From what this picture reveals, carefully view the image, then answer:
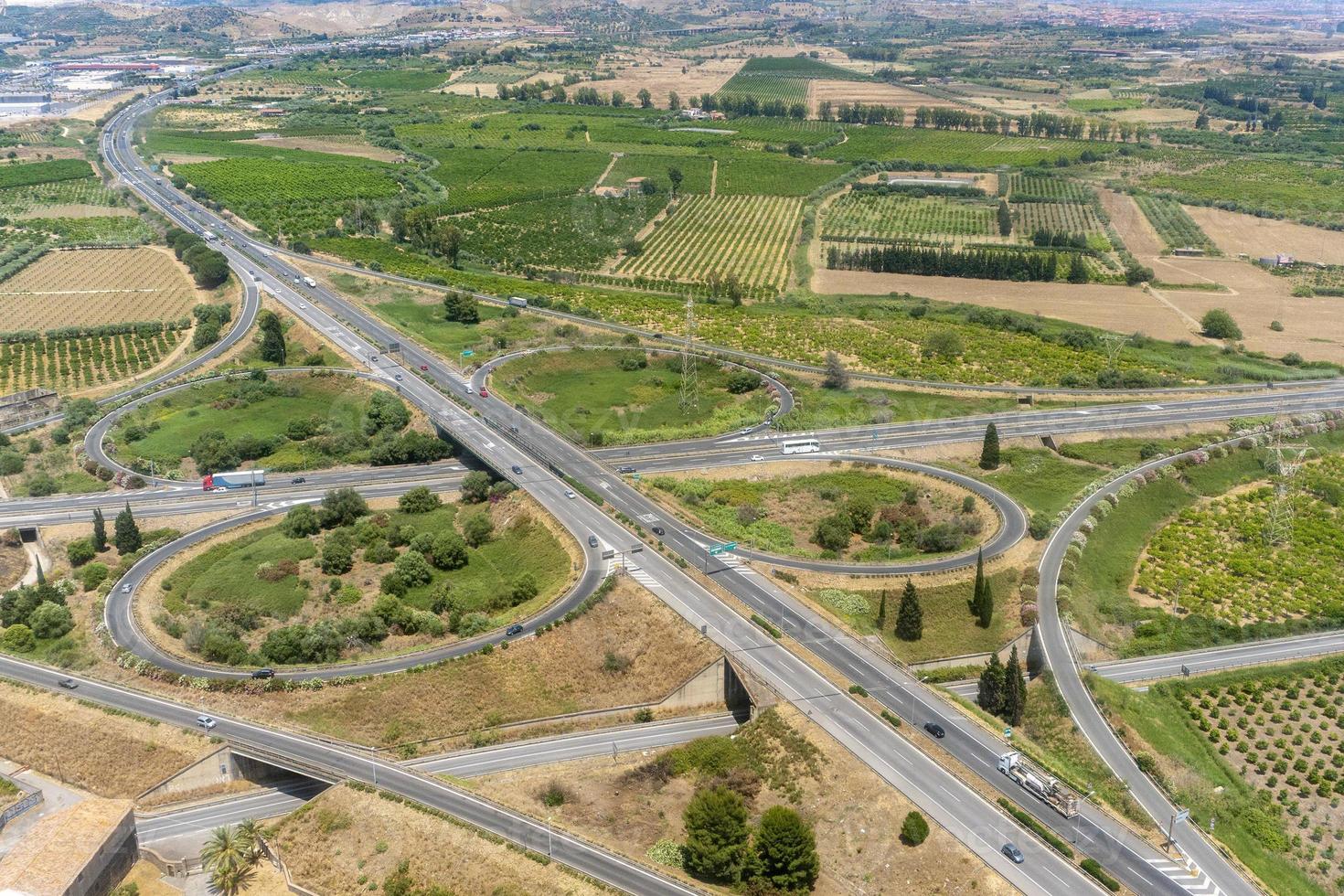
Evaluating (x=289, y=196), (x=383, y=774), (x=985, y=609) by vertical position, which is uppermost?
(x=289, y=196)

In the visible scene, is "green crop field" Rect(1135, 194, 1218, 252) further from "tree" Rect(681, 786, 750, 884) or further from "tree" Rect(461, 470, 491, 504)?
"tree" Rect(681, 786, 750, 884)

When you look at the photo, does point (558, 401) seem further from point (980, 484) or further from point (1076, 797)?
point (1076, 797)

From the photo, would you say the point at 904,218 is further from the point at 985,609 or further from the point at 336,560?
the point at 336,560

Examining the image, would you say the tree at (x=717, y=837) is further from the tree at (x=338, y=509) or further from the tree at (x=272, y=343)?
the tree at (x=272, y=343)

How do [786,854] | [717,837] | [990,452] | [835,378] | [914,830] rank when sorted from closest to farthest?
[786,854] → [914,830] → [717,837] → [990,452] → [835,378]

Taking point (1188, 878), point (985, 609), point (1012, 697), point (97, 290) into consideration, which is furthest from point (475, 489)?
point (97, 290)

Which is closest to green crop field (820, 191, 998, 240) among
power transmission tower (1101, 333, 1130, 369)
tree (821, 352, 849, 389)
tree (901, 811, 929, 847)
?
power transmission tower (1101, 333, 1130, 369)

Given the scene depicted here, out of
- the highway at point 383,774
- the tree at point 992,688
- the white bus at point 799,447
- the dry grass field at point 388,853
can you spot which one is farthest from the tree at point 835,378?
the dry grass field at point 388,853

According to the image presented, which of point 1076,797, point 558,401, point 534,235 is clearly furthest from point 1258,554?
point 534,235
